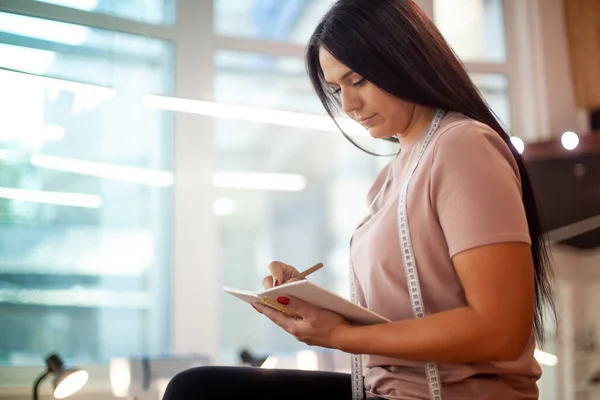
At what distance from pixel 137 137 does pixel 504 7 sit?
6.04ft

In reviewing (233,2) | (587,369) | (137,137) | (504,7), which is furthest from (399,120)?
(504,7)

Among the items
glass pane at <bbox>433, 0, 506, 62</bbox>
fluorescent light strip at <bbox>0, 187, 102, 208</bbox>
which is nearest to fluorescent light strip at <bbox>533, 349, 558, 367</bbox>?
glass pane at <bbox>433, 0, 506, 62</bbox>

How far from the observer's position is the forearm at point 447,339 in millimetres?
904

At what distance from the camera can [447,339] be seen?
35.8 inches

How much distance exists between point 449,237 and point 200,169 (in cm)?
199

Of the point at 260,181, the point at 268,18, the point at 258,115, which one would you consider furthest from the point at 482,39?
the point at 260,181

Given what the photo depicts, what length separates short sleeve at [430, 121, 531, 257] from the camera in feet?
2.99

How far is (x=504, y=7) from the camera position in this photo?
3.36m

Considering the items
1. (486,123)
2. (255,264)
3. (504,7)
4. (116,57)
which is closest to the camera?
(486,123)

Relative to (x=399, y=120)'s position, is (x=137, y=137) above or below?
above

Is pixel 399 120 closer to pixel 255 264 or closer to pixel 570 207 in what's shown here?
pixel 570 207

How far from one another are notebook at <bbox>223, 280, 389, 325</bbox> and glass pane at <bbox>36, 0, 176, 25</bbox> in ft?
6.11

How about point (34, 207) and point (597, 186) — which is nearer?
point (34, 207)

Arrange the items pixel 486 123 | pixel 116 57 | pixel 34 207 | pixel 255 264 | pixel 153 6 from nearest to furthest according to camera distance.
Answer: pixel 486 123, pixel 34 207, pixel 116 57, pixel 153 6, pixel 255 264
